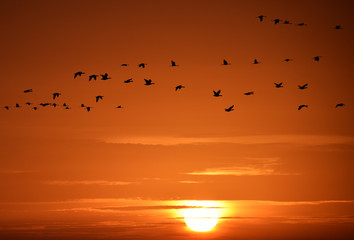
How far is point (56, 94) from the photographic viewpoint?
399 feet

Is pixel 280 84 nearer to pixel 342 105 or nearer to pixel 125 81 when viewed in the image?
pixel 342 105

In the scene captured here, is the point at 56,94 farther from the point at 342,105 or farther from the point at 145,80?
the point at 342,105

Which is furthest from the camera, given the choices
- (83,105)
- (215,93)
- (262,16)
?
(83,105)

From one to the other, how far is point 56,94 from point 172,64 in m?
17.4

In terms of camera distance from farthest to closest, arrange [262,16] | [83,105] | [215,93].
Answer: [83,105] → [215,93] → [262,16]

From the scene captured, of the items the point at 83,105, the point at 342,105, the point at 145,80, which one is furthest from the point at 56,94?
the point at 342,105

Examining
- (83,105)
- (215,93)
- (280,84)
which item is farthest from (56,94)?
(280,84)

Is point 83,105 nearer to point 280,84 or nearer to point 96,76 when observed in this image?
point 96,76

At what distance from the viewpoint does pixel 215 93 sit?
4478 inches

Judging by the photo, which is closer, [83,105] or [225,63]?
[225,63]

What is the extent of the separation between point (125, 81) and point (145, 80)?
4.14 m

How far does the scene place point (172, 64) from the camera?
116000mm

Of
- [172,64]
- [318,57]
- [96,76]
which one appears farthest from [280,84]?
[96,76]

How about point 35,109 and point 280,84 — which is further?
point 35,109
